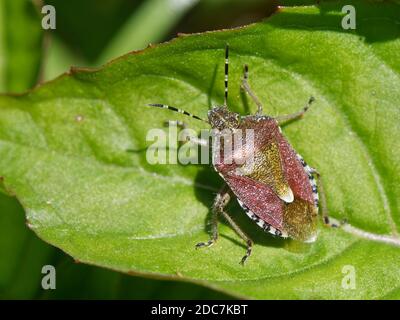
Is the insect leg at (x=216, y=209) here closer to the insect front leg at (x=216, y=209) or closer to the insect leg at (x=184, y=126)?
the insect front leg at (x=216, y=209)

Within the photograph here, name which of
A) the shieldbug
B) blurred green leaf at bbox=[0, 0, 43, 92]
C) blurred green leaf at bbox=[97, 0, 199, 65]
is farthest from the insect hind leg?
blurred green leaf at bbox=[97, 0, 199, 65]

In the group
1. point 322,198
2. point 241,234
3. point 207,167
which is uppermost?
point 207,167

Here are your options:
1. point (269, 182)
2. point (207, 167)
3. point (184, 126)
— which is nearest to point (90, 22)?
point (184, 126)

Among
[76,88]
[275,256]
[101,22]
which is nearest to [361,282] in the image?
[275,256]

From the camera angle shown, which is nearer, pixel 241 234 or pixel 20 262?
pixel 241 234

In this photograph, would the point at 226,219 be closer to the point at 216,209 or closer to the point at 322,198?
Result: the point at 216,209

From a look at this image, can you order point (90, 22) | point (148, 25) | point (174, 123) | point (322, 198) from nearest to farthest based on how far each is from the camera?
point (322, 198)
point (174, 123)
point (148, 25)
point (90, 22)

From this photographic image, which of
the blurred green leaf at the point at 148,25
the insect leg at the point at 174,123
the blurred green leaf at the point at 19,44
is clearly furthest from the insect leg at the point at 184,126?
the blurred green leaf at the point at 148,25
